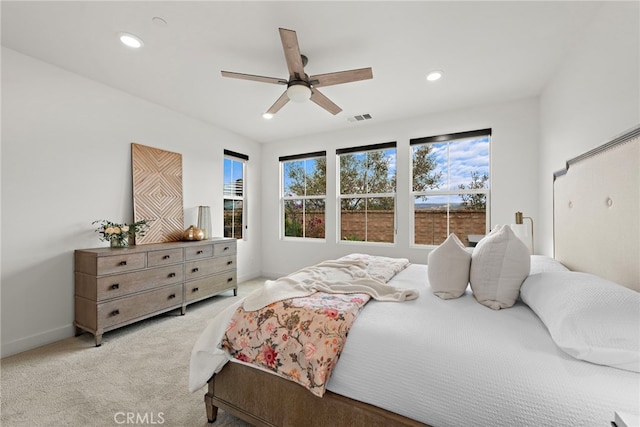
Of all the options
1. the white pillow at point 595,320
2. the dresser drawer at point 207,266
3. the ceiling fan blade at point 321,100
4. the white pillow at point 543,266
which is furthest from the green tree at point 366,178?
the white pillow at point 595,320

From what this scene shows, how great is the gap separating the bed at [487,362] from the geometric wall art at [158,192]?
95.5 inches

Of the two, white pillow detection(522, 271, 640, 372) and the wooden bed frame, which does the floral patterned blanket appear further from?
white pillow detection(522, 271, 640, 372)

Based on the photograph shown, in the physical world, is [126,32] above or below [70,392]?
above

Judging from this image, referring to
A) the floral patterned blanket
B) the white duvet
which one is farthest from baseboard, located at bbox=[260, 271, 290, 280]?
the white duvet

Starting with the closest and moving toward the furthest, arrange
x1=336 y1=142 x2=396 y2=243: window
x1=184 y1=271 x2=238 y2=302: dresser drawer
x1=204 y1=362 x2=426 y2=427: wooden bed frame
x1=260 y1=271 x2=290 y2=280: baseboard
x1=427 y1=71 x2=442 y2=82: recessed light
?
1. x1=204 y1=362 x2=426 y2=427: wooden bed frame
2. x1=427 y1=71 x2=442 y2=82: recessed light
3. x1=184 y1=271 x2=238 y2=302: dresser drawer
4. x1=336 y1=142 x2=396 y2=243: window
5. x1=260 y1=271 x2=290 y2=280: baseboard

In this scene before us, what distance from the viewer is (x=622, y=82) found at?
1571 millimetres

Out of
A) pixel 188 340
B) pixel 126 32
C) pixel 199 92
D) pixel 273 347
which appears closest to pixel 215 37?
pixel 126 32

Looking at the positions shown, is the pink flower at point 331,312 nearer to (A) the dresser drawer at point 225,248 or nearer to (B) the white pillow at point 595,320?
(B) the white pillow at point 595,320

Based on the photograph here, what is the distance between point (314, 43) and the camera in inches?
85.7

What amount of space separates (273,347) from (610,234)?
1.95 metres

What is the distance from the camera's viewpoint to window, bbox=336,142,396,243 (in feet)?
13.6

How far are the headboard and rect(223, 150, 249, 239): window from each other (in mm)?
4341

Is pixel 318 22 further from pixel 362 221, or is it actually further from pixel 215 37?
pixel 362 221

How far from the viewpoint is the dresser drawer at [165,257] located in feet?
9.51
